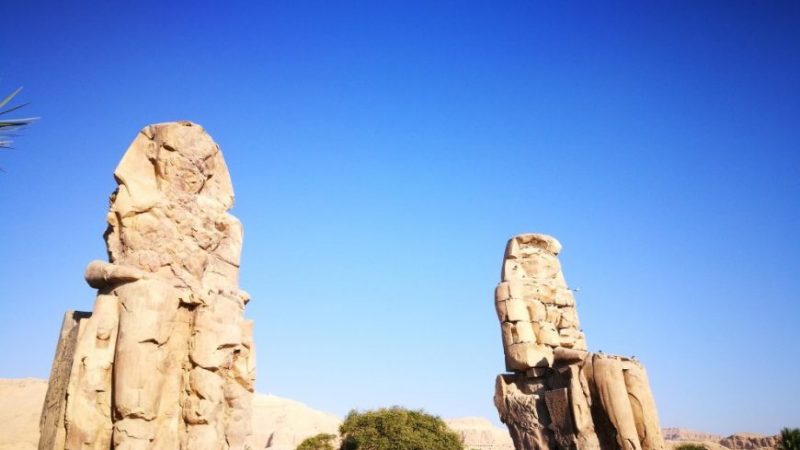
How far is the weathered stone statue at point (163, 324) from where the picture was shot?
5.76 m

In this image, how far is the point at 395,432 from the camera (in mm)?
23516

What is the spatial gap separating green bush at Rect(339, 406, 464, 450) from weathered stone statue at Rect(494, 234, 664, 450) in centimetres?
1305

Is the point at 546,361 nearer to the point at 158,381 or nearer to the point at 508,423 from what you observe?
the point at 508,423

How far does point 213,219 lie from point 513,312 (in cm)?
584

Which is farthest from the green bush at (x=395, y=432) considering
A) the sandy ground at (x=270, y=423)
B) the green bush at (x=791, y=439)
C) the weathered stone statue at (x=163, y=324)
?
the weathered stone statue at (x=163, y=324)

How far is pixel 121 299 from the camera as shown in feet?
20.3

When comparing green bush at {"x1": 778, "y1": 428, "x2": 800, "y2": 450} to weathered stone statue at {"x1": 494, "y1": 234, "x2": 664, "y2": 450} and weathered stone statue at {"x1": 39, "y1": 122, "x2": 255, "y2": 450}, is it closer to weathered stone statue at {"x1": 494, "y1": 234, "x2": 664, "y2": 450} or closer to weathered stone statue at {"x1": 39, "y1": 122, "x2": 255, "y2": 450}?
weathered stone statue at {"x1": 494, "y1": 234, "x2": 664, "y2": 450}

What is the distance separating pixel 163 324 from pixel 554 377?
21.6 feet

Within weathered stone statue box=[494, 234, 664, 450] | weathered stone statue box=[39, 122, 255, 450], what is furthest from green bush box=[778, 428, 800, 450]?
weathered stone statue box=[39, 122, 255, 450]

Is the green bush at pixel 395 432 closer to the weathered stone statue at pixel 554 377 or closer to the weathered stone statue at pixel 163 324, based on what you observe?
the weathered stone statue at pixel 554 377

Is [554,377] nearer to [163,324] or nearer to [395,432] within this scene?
[163,324]

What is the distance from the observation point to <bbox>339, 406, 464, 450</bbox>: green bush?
22.9 m

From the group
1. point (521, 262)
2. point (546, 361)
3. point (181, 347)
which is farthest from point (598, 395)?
point (181, 347)

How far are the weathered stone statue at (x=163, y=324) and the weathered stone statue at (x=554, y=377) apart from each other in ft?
16.5
